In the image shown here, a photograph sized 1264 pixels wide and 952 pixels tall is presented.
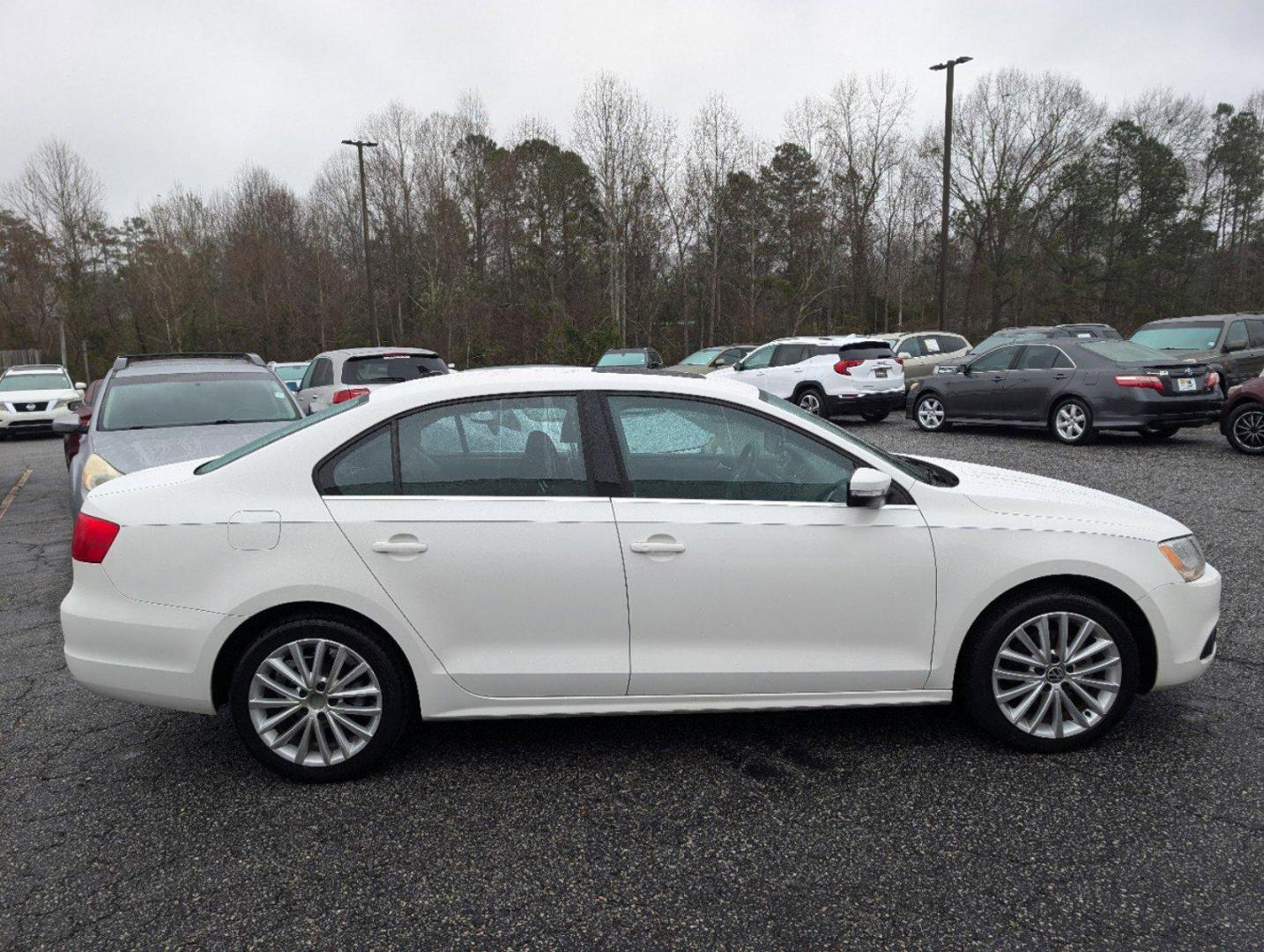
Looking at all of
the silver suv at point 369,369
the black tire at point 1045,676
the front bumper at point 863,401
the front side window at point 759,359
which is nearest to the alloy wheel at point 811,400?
the front bumper at point 863,401

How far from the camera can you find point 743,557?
3.44 meters

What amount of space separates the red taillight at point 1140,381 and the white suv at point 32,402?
19.2 metres

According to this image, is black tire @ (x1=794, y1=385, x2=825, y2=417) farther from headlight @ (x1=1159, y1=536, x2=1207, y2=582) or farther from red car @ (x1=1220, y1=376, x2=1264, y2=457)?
headlight @ (x1=1159, y1=536, x2=1207, y2=582)

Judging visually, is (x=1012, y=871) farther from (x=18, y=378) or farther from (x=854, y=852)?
(x=18, y=378)

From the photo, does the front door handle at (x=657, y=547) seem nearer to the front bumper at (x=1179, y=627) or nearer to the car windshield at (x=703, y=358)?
the front bumper at (x=1179, y=627)

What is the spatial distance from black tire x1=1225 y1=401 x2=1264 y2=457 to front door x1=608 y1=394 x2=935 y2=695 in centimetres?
1097

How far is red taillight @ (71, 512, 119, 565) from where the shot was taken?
11.4ft

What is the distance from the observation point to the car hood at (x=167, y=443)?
641 centimetres

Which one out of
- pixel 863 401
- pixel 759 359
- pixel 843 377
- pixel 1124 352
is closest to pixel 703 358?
pixel 759 359

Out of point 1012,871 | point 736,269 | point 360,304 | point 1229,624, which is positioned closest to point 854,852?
point 1012,871

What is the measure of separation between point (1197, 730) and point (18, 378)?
23555 millimetres

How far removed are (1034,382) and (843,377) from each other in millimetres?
3711

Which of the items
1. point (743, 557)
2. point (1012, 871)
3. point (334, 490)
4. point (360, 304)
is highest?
point (360, 304)

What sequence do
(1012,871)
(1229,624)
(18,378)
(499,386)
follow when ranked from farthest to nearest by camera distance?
(18,378), (1229,624), (499,386), (1012,871)
